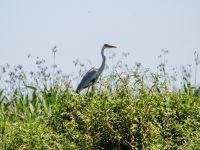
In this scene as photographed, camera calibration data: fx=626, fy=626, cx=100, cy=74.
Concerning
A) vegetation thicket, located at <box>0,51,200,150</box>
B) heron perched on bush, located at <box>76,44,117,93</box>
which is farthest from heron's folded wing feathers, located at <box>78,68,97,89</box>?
vegetation thicket, located at <box>0,51,200,150</box>

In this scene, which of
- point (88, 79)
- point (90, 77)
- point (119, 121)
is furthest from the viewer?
point (90, 77)

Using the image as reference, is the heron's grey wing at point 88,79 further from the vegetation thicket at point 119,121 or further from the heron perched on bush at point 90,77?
the vegetation thicket at point 119,121

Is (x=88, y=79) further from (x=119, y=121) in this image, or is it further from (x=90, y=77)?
(x=119, y=121)

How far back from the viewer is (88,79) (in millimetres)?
14922

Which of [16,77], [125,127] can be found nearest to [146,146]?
[125,127]

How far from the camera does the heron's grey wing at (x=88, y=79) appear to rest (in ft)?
48.9

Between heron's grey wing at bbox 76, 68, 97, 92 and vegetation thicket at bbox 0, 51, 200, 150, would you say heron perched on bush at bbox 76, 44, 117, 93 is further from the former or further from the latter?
vegetation thicket at bbox 0, 51, 200, 150

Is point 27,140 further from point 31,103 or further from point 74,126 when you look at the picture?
point 31,103

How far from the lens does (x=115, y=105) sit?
7707mm

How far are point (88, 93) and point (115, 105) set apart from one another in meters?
1.07

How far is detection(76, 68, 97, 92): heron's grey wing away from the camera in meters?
14.9

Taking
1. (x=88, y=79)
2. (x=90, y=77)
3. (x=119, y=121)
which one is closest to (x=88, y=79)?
(x=88, y=79)

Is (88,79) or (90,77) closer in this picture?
(88,79)

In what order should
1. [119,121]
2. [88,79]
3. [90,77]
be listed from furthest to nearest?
[90,77] → [88,79] → [119,121]
